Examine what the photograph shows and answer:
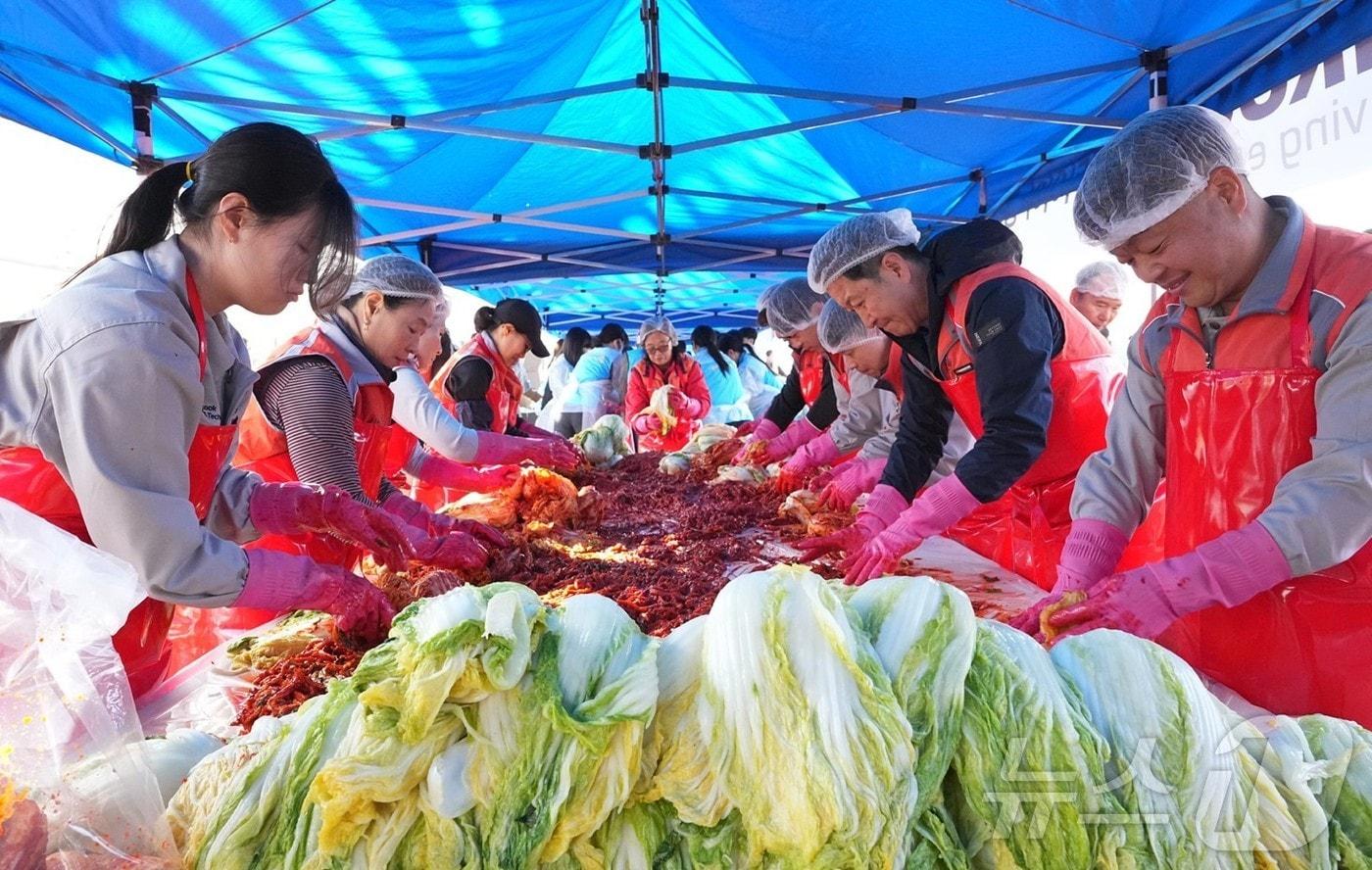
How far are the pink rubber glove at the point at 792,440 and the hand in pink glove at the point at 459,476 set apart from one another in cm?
286

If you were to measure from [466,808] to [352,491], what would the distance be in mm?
2578

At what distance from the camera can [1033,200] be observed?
7.79 metres

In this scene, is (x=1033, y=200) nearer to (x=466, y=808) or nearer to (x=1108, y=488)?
(x=1108, y=488)

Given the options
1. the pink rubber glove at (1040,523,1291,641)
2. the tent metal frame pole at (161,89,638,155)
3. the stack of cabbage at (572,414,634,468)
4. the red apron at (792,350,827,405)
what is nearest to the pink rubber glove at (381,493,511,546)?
the pink rubber glove at (1040,523,1291,641)

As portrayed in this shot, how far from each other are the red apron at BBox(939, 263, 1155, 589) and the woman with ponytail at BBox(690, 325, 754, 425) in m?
11.4

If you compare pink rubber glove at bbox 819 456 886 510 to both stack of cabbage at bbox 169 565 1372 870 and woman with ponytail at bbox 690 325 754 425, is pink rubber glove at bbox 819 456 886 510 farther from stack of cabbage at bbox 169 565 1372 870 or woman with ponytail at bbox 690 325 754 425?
woman with ponytail at bbox 690 325 754 425

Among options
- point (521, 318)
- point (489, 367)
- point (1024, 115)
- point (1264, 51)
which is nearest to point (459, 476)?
point (489, 367)

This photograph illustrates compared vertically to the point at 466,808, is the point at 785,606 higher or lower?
higher

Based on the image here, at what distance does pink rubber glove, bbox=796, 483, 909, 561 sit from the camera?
130 inches

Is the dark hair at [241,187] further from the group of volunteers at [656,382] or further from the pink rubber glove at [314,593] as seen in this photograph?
the group of volunteers at [656,382]

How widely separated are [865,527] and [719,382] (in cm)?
1185

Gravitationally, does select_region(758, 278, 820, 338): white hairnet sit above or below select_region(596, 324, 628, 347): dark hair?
below

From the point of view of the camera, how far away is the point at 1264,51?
14.0 feet

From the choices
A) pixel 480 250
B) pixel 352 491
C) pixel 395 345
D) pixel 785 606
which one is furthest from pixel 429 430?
pixel 480 250
